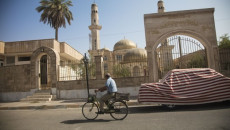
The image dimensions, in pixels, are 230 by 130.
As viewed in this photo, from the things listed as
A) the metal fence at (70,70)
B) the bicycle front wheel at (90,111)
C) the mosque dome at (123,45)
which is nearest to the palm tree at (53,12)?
the metal fence at (70,70)

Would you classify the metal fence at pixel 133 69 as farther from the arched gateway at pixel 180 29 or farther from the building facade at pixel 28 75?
the building facade at pixel 28 75

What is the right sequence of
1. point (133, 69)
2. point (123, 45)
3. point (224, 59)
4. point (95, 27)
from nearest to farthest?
point (224, 59), point (133, 69), point (95, 27), point (123, 45)

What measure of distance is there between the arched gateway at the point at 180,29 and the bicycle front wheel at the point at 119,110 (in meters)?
6.17

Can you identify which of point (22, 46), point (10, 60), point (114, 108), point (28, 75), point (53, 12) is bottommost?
point (114, 108)

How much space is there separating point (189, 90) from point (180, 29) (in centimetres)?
646

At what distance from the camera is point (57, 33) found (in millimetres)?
23562

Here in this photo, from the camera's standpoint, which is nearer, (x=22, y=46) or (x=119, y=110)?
(x=119, y=110)

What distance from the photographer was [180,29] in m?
11.6

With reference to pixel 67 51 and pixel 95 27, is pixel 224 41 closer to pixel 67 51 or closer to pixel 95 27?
pixel 67 51

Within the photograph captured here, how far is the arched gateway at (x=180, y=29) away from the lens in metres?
11.4

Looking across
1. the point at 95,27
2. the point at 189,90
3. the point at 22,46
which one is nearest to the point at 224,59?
the point at 189,90

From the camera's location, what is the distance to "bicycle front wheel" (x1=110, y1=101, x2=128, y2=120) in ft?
17.9

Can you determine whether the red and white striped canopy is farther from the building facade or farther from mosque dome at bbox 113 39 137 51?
mosque dome at bbox 113 39 137 51

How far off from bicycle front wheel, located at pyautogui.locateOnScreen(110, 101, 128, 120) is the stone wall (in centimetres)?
1023
